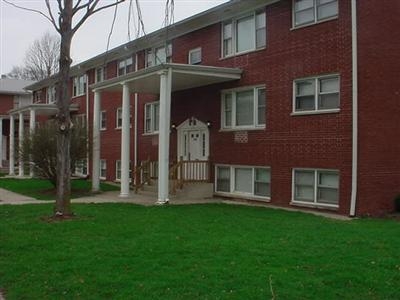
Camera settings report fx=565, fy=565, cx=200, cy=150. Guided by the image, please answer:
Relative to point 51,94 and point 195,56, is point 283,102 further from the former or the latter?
point 51,94

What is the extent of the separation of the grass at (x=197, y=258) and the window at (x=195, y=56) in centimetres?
1004

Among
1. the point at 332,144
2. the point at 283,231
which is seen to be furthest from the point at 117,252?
the point at 332,144

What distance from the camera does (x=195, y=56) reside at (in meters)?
22.5

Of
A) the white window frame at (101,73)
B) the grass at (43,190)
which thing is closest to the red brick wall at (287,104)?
the grass at (43,190)

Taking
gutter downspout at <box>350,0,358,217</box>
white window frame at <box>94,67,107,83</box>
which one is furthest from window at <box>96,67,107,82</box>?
gutter downspout at <box>350,0,358,217</box>

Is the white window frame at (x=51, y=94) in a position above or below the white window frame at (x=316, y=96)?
above

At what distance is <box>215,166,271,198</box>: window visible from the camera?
18750 mm

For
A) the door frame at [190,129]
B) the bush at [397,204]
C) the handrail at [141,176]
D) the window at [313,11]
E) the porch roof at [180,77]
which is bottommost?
the bush at [397,204]

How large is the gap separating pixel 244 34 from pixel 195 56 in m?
3.30

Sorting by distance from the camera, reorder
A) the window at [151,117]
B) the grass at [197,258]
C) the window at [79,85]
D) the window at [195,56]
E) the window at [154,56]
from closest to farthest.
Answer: the grass at [197,258] < the window at [195,56] < the window at [154,56] < the window at [151,117] < the window at [79,85]

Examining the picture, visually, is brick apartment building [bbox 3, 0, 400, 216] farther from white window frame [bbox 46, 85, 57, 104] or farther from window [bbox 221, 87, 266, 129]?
white window frame [bbox 46, 85, 57, 104]

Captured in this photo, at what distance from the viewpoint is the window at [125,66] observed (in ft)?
92.1

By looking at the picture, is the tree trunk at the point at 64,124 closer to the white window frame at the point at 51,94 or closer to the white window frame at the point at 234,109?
the white window frame at the point at 234,109

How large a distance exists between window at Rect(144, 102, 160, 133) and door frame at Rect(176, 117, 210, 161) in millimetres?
2559
